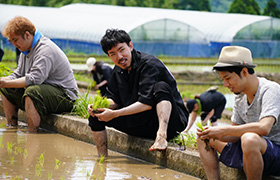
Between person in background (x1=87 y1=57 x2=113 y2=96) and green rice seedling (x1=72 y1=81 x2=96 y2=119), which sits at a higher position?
green rice seedling (x1=72 y1=81 x2=96 y2=119)

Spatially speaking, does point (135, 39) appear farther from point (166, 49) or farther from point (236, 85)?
point (236, 85)

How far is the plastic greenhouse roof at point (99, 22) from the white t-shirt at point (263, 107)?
1930 cm

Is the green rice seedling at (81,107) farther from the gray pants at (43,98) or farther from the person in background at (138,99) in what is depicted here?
the person in background at (138,99)

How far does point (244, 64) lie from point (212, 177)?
0.89 metres

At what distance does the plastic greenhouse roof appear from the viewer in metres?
24.7

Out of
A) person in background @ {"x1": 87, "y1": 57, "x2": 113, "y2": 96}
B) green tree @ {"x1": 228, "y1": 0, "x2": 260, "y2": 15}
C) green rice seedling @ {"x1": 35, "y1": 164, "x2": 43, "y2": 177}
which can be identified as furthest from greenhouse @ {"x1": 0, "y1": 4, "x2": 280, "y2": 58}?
green tree @ {"x1": 228, "y1": 0, "x2": 260, "y2": 15}

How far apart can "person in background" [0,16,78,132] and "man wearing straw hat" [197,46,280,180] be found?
107 inches

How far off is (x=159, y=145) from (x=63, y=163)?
0.90 m

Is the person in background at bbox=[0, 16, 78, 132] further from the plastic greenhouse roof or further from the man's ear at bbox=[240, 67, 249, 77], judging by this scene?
the plastic greenhouse roof

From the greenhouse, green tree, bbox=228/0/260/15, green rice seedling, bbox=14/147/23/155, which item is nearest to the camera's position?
green rice seedling, bbox=14/147/23/155

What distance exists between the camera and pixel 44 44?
5.99 m

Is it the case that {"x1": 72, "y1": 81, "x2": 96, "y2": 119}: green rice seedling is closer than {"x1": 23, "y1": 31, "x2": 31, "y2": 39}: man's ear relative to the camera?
No

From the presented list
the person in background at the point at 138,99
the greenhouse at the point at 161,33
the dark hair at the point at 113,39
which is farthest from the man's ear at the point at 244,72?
the greenhouse at the point at 161,33

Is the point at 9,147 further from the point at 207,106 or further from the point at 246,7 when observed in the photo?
the point at 246,7
